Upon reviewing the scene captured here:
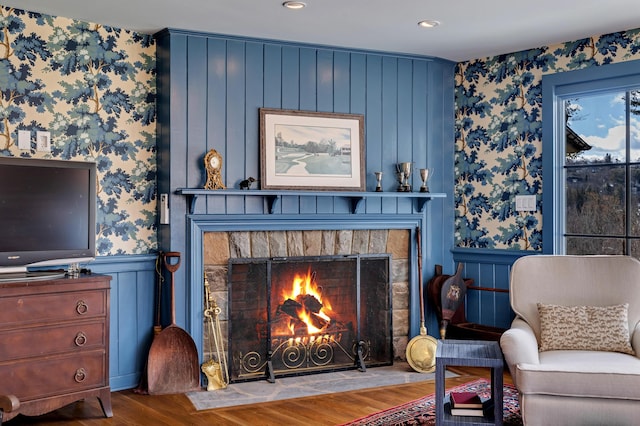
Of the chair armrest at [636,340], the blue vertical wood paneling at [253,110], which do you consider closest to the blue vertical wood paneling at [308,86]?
the blue vertical wood paneling at [253,110]

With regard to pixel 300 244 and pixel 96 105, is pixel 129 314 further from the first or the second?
pixel 96 105

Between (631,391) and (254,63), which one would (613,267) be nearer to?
(631,391)

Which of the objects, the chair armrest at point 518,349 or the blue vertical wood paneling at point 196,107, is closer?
the chair armrest at point 518,349

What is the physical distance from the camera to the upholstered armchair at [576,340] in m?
3.21

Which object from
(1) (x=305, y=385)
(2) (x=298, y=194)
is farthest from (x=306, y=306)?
(2) (x=298, y=194)

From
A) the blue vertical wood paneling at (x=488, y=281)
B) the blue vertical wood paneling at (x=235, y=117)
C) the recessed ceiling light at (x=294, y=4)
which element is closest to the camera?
the recessed ceiling light at (x=294, y=4)

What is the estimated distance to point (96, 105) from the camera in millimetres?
4297

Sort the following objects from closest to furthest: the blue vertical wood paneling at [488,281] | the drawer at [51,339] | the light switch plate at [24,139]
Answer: the drawer at [51,339], the light switch plate at [24,139], the blue vertical wood paneling at [488,281]

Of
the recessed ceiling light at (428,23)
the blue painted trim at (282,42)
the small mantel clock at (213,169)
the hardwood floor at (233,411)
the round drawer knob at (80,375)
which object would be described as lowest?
the hardwood floor at (233,411)

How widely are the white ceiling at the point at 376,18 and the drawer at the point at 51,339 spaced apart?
1831 mm

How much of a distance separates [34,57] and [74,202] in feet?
3.04

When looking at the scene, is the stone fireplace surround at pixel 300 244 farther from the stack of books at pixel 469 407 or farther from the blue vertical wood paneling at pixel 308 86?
the stack of books at pixel 469 407

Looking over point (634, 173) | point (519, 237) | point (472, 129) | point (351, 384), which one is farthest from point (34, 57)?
point (634, 173)

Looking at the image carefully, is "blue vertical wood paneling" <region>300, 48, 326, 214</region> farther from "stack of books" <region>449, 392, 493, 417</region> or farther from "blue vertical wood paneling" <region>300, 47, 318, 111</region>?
"stack of books" <region>449, 392, 493, 417</region>
